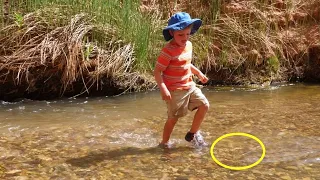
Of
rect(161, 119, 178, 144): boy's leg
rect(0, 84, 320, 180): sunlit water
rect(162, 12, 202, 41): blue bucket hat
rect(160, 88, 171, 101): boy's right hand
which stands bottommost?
rect(0, 84, 320, 180): sunlit water

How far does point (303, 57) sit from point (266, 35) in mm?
785

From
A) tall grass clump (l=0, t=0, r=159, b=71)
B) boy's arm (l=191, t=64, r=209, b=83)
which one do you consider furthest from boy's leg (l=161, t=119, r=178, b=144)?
tall grass clump (l=0, t=0, r=159, b=71)

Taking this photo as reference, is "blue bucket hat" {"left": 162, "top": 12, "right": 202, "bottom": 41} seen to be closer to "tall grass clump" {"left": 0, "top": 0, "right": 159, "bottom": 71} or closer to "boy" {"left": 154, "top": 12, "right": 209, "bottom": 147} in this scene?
"boy" {"left": 154, "top": 12, "right": 209, "bottom": 147}

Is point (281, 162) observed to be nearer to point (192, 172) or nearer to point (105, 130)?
point (192, 172)

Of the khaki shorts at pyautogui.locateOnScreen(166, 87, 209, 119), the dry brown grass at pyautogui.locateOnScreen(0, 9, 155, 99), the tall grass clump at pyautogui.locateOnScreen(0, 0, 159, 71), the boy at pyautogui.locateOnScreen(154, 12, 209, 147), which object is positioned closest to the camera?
the boy at pyautogui.locateOnScreen(154, 12, 209, 147)

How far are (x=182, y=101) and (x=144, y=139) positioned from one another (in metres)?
0.60

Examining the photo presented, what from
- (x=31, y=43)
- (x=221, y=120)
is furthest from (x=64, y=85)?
(x=221, y=120)

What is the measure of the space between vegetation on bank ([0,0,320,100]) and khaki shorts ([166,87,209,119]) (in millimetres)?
2370

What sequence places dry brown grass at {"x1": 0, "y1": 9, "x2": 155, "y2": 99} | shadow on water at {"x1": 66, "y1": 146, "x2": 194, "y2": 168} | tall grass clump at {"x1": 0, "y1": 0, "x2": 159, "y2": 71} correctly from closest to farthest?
shadow on water at {"x1": 66, "y1": 146, "x2": 194, "y2": 168} < dry brown grass at {"x1": 0, "y1": 9, "x2": 155, "y2": 99} < tall grass clump at {"x1": 0, "y1": 0, "x2": 159, "y2": 71}

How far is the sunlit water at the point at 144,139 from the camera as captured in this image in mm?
3051

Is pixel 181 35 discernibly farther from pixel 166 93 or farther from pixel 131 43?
pixel 131 43

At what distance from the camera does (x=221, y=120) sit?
4551 mm

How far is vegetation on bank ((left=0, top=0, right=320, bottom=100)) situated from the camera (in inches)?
222

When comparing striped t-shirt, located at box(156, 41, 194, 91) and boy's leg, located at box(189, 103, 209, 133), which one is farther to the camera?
boy's leg, located at box(189, 103, 209, 133)
